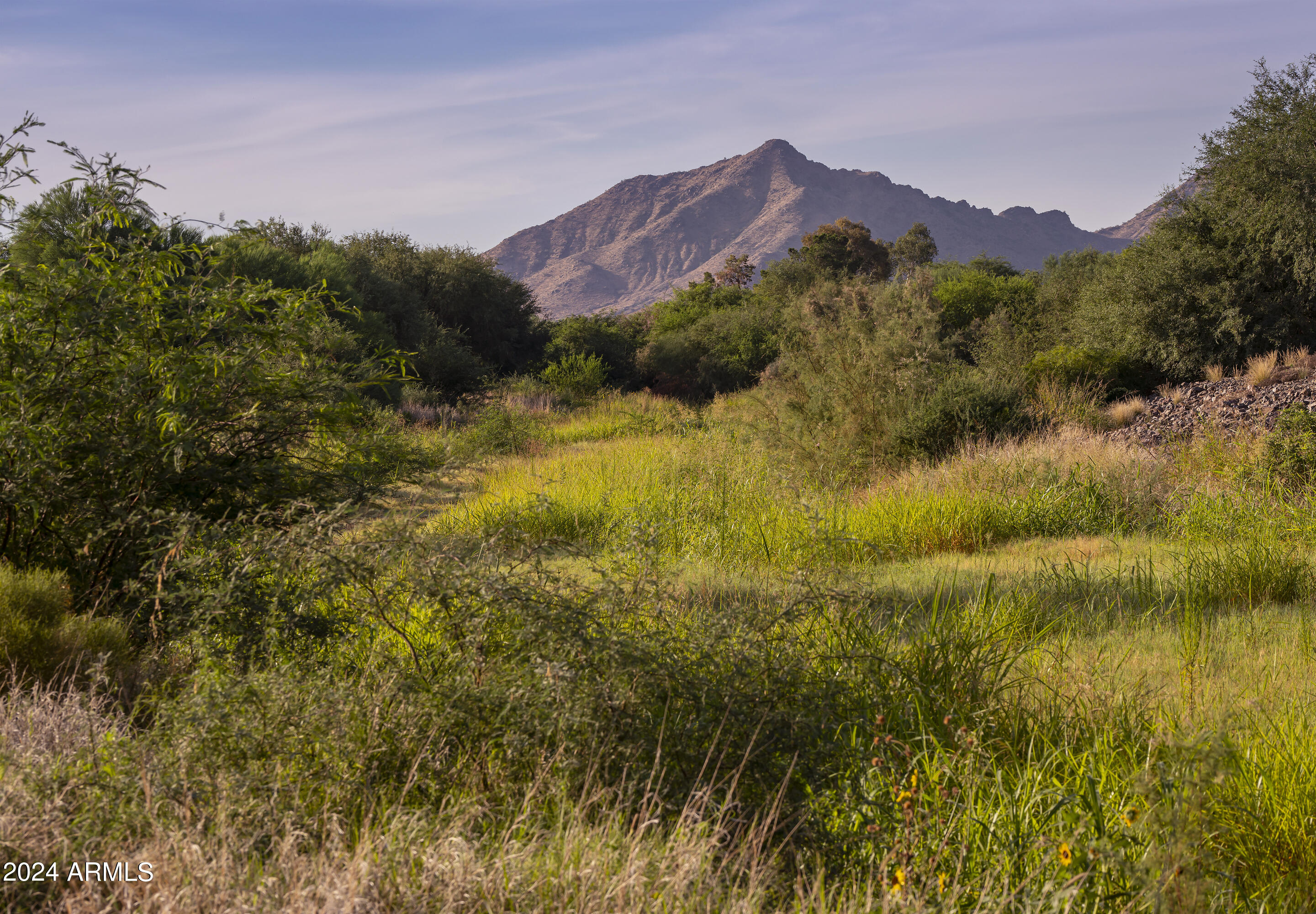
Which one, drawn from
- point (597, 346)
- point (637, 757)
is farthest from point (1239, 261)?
point (637, 757)

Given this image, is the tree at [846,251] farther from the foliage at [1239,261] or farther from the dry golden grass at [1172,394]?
the dry golden grass at [1172,394]

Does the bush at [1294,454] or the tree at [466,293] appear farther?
the tree at [466,293]

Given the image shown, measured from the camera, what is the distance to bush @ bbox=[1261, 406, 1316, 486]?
300 inches

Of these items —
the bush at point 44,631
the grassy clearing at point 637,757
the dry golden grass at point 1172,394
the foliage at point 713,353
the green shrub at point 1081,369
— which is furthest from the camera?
the foliage at point 713,353

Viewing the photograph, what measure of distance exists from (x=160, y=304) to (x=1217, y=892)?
487 cm

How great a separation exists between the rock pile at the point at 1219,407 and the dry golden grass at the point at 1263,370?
11cm

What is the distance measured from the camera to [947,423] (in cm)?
1030

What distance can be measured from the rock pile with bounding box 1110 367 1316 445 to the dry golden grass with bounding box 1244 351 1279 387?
11 cm

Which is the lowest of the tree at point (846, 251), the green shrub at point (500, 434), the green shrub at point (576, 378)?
the green shrub at point (500, 434)

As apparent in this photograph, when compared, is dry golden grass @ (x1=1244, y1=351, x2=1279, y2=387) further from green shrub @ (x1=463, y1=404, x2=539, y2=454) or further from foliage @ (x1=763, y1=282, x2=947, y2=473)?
green shrub @ (x1=463, y1=404, x2=539, y2=454)

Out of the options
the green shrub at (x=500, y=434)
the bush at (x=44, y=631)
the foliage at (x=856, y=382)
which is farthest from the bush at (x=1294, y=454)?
the green shrub at (x=500, y=434)

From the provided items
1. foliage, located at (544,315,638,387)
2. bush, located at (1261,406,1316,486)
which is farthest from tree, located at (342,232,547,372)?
bush, located at (1261,406,1316,486)

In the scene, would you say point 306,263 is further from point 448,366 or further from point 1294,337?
point 1294,337

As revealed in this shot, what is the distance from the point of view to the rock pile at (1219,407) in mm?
10391
